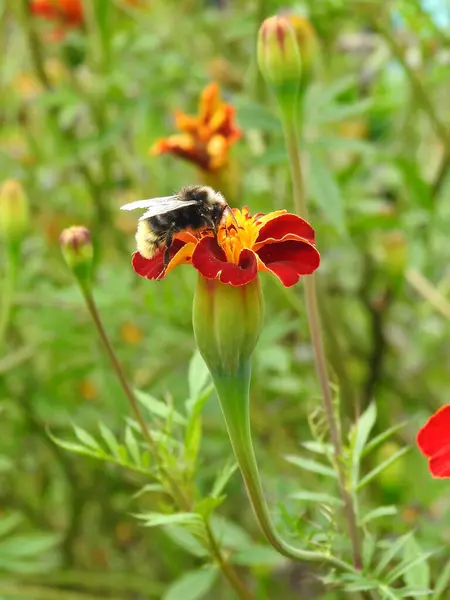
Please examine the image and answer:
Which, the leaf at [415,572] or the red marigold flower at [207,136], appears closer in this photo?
the leaf at [415,572]

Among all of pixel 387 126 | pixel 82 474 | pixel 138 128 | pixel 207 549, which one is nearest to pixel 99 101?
pixel 138 128

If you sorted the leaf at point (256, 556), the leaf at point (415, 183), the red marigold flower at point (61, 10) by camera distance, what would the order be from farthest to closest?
1. the red marigold flower at point (61, 10)
2. the leaf at point (415, 183)
3. the leaf at point (256, 556)

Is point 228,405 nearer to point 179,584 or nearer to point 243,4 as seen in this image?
point 179,584

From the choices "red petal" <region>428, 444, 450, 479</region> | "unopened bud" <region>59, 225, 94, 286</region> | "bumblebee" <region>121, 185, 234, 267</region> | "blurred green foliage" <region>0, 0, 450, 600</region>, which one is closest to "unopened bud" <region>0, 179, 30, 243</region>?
"blurred green foliage" <region>0, 0, 450, 600</region>

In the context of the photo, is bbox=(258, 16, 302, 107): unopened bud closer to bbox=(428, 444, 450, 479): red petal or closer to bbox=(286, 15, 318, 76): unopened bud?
bbox=(286, 15, 318, 76): unopened bud

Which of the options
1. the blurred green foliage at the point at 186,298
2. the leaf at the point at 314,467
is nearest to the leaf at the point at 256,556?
the blurred green foliage at the point at 186,298

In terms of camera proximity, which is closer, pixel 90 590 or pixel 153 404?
pixel 153 404

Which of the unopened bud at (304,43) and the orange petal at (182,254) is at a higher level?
the unopened bud at (304,43)

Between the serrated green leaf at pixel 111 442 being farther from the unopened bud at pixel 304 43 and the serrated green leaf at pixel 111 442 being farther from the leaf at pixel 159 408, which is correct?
the unopened bud at pixel 304 43
